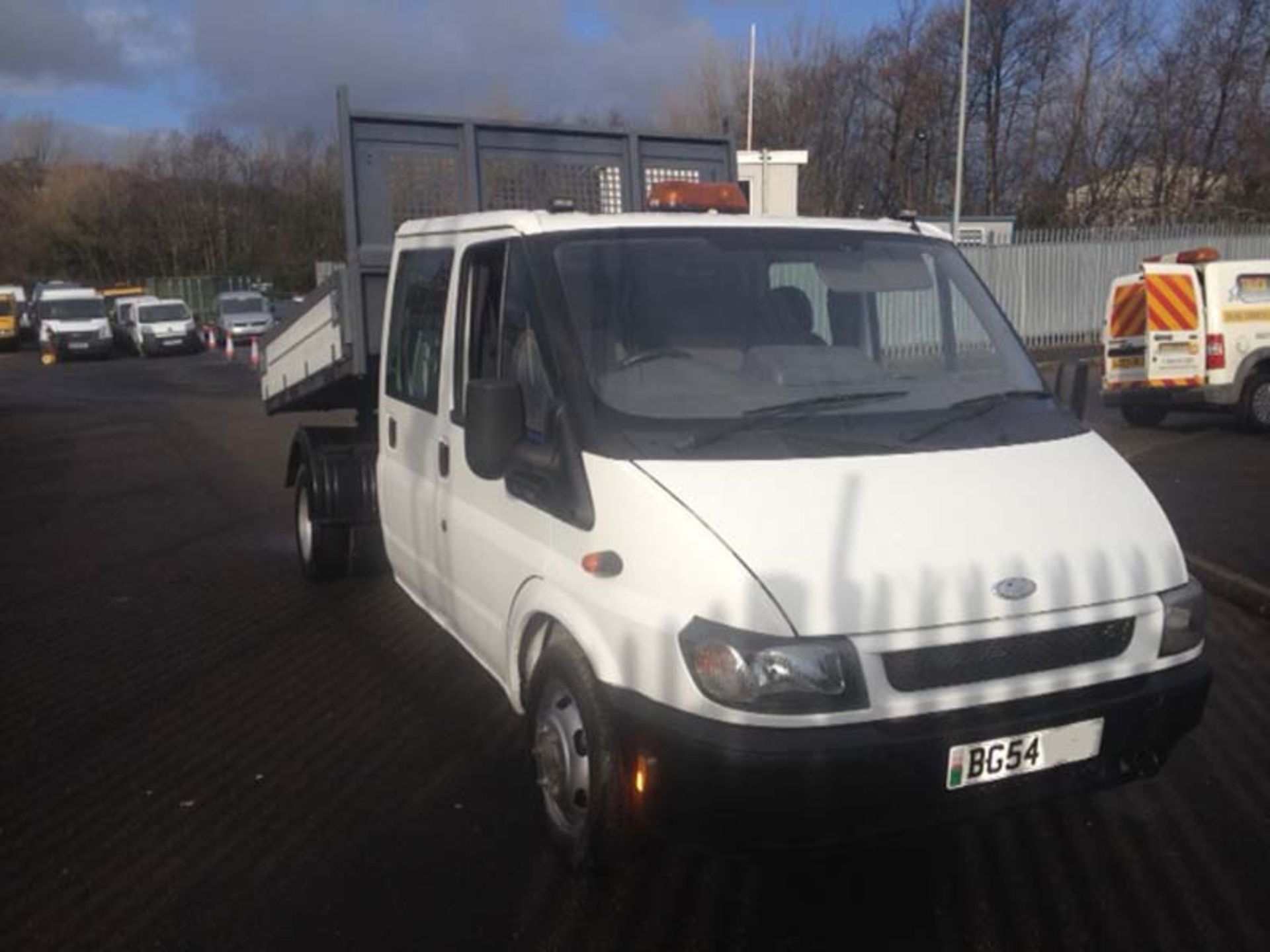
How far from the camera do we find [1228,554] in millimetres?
7211

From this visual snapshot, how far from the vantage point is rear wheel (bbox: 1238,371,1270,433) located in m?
12.8

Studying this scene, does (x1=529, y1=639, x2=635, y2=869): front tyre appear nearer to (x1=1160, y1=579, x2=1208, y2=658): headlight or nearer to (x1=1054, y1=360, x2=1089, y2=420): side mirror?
(x1=1160, y1=579, x2=1208, y2=658): headlight

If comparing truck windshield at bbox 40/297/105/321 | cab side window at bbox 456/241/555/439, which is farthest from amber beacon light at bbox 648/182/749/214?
truck windshield at bbox 40/297/105/321

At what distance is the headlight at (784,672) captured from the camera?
115 inches

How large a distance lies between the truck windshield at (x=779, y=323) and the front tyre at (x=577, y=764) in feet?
2.72

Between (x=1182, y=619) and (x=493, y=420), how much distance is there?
6.98 feet

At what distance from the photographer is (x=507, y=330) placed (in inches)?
159

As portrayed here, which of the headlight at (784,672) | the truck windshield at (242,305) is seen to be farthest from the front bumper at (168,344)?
the headlight at (784,672)

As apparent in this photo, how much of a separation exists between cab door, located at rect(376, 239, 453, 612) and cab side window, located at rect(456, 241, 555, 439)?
311mm

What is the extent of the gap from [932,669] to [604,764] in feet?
3.10

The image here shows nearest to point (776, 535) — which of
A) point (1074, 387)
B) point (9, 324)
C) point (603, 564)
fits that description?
point (603, 564)

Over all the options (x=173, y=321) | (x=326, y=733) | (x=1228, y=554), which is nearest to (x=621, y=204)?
(x=326, y=733)

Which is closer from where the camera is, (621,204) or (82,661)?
(82,661)

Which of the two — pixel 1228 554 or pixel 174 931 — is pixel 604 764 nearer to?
pixel 174 931
